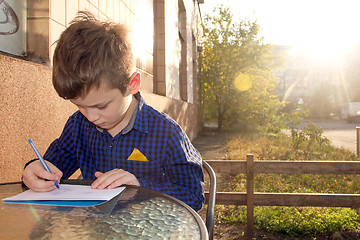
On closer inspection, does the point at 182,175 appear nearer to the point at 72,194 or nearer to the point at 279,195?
the point at 72,194

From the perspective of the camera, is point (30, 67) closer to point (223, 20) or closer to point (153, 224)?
point (153, 224)

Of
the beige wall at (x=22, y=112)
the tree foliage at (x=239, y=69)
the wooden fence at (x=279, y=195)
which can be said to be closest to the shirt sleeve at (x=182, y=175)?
the beige wall at (x=22, y=112)

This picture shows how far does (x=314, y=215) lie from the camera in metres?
3.96

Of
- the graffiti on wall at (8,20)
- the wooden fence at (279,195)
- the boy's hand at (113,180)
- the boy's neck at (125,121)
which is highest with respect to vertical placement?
the graffiti on wall at (8,20)

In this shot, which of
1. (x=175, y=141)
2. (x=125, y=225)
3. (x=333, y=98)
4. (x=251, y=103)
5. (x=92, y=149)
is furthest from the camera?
(x=333, y=98)

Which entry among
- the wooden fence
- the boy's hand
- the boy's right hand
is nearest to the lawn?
the wooden fence

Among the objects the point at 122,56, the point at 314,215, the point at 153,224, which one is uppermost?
the point at 122,56

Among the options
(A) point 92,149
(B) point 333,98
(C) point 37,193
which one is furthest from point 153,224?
(B) point 333,98

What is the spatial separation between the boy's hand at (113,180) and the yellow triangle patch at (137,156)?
1.02ft

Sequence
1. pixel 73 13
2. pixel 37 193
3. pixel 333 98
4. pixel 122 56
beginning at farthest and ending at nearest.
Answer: pixel 333 98 → pixel 73 13 → pixel 122 56 → pixel 37 193

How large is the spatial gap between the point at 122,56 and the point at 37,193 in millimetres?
661

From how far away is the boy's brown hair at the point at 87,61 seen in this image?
4.08 ft

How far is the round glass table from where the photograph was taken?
0.80 meters

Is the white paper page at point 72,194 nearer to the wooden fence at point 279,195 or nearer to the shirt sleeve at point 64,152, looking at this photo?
the shirt sleeve at point 64,152
